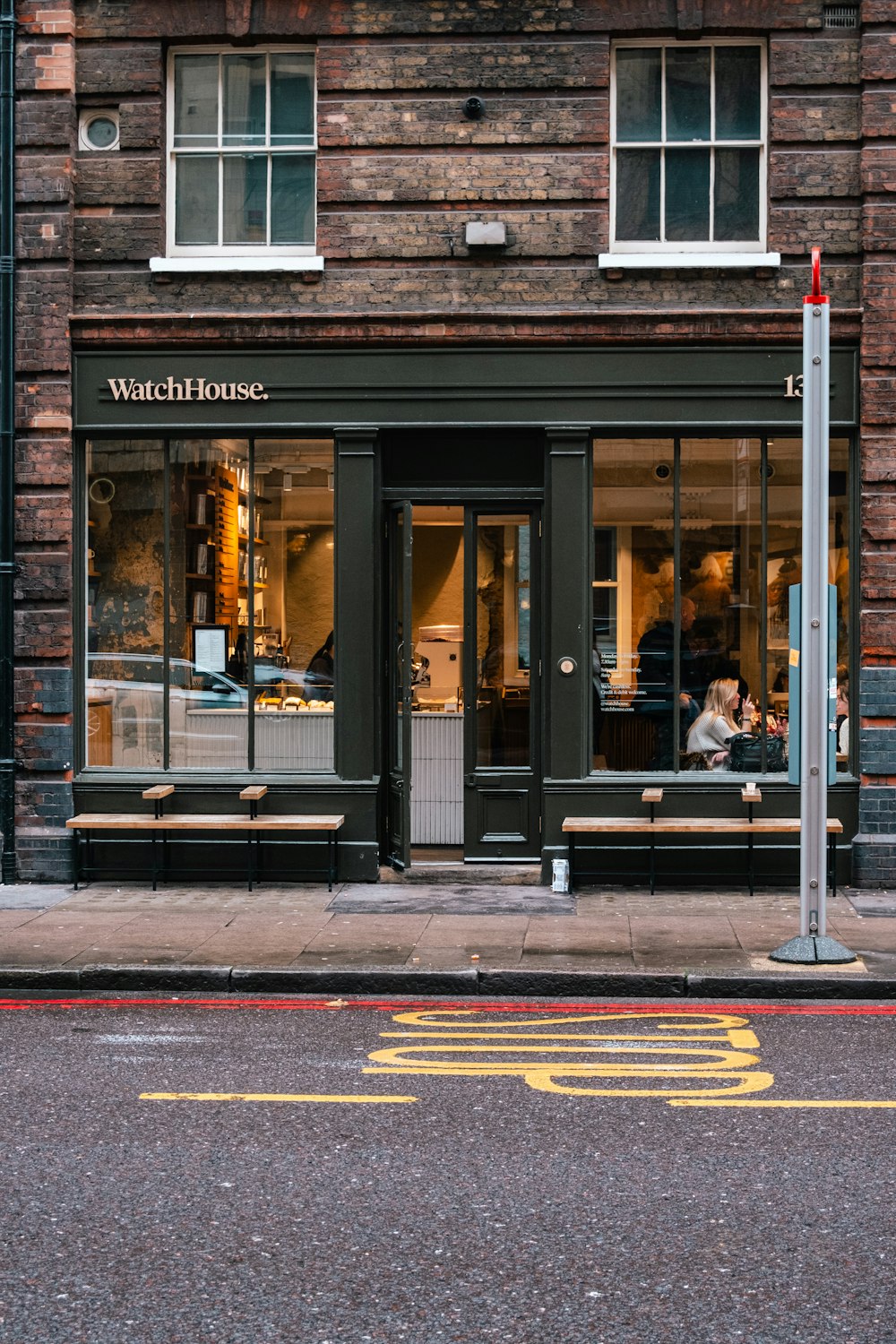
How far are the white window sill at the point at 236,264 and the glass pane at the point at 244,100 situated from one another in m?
1.05

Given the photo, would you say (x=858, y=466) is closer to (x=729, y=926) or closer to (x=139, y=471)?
(x=729, y=926)

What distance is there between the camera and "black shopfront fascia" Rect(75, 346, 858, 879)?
12.0m

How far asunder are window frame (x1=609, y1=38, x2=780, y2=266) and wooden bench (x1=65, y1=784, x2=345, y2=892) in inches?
200

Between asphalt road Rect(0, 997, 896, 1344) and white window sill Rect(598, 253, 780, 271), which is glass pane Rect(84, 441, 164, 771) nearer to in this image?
white window sill Rect(598, 253, 780, 271)

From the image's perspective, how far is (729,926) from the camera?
10.4 meters

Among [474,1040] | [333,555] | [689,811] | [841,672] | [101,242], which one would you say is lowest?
[474,1040]

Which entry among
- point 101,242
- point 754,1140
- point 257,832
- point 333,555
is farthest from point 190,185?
point 754,1140

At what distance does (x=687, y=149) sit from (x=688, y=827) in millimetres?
5372

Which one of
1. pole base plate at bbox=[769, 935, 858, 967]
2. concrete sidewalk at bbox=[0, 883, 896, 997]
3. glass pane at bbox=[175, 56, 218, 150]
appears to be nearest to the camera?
concrete sidewalk at bbox=[0, 883, 896, 997]

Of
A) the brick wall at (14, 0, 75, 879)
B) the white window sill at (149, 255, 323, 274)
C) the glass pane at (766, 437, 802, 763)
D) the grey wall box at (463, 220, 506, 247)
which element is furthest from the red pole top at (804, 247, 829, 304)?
the brick wall at (14, 0, 75, 879)

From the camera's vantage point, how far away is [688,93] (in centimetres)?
1215

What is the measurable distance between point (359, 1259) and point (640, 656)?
7.84m

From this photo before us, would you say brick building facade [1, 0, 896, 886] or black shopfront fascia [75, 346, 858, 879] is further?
black shopfront fascia [75, 346, 858, 879]

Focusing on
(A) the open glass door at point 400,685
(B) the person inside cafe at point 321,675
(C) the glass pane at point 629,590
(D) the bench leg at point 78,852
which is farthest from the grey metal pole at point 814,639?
(D) the bench leg at point 78,852
